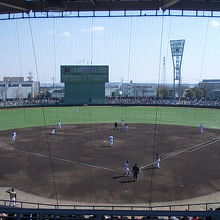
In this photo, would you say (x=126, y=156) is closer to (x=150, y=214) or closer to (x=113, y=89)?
(x=150, y=214)

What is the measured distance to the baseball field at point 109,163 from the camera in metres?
13.8

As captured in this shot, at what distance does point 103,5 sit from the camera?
12055 mm

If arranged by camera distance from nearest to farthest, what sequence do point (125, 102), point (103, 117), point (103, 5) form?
1. point (103, 5)
2. point (103, 117)
3. point (125, 102)

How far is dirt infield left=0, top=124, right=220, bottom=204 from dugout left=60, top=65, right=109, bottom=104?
24.7 metres

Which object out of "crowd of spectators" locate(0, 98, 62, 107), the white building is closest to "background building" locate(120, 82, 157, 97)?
the white building

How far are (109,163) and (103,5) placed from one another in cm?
1028

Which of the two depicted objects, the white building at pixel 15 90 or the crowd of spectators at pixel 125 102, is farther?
the white building at pixel 15 90

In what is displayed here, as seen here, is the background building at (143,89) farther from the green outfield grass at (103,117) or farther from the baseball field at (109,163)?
the baseball field at (109,163)

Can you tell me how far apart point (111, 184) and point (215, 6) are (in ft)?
31.7

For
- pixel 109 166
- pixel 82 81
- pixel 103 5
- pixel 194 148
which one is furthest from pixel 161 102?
pixel 103 5

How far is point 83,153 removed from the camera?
832 inches

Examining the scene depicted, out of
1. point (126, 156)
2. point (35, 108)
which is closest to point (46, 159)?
point (126, 156)

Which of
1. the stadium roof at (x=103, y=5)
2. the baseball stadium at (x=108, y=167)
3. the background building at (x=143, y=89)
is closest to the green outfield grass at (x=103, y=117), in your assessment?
the baseball stadium at (x=108, y=167)

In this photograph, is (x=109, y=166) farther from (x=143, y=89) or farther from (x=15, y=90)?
(x=143, y=89)
